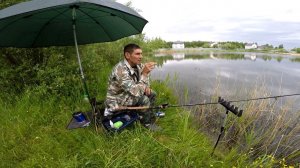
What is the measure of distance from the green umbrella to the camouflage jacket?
436mm

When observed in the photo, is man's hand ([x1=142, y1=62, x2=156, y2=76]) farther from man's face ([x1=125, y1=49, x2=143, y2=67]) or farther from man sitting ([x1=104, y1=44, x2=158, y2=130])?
man's face ([x1=125, y1=49, x2=143, y2=67])

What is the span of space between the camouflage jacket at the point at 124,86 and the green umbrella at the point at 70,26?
0.44 metres

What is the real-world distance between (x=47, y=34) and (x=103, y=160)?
2237 millimetres

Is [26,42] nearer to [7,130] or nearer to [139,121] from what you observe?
[7,130]

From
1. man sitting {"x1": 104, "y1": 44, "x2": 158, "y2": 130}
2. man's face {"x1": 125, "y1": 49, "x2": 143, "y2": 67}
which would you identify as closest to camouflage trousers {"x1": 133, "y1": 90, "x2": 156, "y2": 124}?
man sitting {"x1": 104, "y1": 44, "x2": 158, "y2": 130}

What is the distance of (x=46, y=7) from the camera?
6.59ft

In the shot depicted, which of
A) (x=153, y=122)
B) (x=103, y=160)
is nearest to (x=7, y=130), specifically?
(x=103, y=160)

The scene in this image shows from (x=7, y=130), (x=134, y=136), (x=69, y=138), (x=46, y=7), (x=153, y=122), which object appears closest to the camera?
(x=46, y=7)

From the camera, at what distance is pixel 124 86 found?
3193mm

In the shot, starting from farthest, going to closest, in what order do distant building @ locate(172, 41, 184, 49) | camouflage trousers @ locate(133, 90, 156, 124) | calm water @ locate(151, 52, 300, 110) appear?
distant building @ locate(172, 41, 184, 49) < calm water @ locate(151, 52, 300, 110) < camouflage trousers @ locate(133, 90, 156, 124)

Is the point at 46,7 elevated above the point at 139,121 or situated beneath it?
elevated above

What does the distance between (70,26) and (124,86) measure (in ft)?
4.60

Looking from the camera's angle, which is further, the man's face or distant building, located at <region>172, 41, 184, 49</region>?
distant building, located at <region>172, 41, 184, 49</region>

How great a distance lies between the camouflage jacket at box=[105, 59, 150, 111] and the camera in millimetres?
3190
